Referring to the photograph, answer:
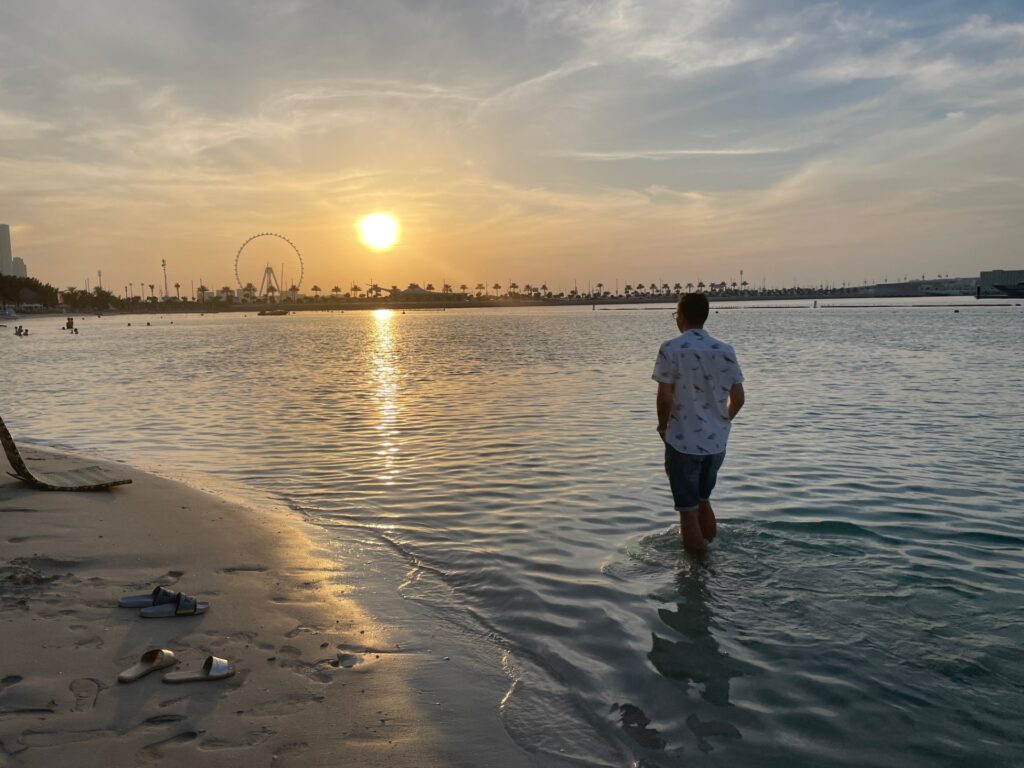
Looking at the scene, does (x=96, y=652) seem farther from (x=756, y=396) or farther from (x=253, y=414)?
(x=756, y=396)

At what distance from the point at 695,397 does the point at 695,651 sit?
233 cm

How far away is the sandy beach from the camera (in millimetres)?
3771

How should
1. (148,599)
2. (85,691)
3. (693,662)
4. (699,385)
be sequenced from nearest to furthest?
1. (85,691)
2. (693,662)
3. (148,599)
4. (699,385)

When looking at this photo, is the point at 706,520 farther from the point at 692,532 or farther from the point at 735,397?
the point at 735,397

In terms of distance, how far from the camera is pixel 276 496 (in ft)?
33.9

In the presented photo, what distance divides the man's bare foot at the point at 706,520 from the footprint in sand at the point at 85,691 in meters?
5.38

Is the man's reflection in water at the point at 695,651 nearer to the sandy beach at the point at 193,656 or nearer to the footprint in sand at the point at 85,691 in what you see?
the sandy beach at the point at 193,656

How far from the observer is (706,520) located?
7.28 m

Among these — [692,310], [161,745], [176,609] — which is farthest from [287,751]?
[692,310]

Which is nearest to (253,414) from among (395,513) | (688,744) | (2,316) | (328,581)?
(395,513)

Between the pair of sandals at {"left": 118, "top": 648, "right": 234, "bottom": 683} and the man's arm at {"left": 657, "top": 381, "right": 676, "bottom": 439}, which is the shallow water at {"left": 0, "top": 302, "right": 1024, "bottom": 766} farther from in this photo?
the pair of sandals at {"left": 118, "top": 648, "right": 234, "bottom": 683}

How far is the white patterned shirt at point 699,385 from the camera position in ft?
21.4

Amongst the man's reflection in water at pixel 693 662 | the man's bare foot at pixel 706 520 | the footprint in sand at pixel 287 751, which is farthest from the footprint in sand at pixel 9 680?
the man's bare foot at pixel 706 520

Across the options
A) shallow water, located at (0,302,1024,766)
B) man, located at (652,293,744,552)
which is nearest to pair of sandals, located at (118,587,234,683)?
shallow water, located at (0,302,1024,766)
